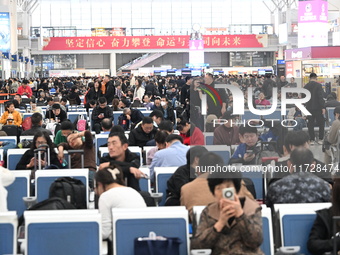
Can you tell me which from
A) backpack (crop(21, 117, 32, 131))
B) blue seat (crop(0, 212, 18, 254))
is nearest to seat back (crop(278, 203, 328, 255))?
blue seat (crop(0, 212, 18, 254))

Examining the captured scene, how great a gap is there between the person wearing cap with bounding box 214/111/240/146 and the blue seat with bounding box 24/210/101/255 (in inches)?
229

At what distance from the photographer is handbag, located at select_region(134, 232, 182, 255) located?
4.91 metres

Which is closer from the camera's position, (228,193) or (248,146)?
(228,193)

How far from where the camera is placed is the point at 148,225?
516 cm

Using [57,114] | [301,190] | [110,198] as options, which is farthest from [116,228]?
[57,114]

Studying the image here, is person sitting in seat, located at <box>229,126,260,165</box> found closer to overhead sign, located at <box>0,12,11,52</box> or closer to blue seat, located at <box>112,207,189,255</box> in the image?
blue seat, located at <box>112,207,189,255</box>

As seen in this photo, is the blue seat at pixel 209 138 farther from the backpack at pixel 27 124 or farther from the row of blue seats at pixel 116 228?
the row of blue seats at pixel 116 228

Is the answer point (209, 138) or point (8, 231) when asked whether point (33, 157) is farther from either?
point (8, 231)

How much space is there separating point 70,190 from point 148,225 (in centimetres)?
202

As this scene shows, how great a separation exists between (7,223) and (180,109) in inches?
617

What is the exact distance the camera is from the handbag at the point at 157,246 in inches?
193

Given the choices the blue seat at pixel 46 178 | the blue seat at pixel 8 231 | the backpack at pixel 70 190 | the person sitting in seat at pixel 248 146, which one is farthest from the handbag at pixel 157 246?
the person sitting in seat at pixel 248 146

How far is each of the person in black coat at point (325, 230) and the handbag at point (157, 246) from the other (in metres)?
1.03

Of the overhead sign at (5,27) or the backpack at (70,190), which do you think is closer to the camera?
the backpack at (70,190)
